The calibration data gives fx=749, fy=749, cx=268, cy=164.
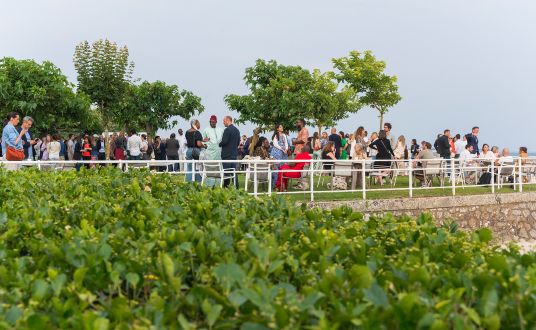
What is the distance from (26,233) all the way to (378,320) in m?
2.79

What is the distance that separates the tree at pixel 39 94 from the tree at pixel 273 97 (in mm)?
12954

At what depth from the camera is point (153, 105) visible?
61625 mm

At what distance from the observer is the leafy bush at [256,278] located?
7.91 ft

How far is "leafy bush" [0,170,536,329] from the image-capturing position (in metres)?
2.41

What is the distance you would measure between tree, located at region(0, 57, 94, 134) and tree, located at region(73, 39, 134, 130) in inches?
683

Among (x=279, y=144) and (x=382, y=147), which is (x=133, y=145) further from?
(x=382, y=147)

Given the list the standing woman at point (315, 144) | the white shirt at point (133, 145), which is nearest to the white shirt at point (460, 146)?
the standing woman at point (315, 144)

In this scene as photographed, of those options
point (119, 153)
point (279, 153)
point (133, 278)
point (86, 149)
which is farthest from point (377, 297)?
point (119, 153)

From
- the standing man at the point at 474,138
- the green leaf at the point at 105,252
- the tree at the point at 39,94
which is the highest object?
the tree at the point at 39,94

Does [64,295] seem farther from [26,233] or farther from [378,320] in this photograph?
[26,233]

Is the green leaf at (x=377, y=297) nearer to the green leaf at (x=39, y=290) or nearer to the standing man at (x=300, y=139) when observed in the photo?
the green leaf at (x=39, y=290)

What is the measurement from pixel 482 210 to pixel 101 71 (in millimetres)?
44962

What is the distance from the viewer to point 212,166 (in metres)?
17.2

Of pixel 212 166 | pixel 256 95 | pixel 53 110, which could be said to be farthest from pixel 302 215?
pixel 256 95
